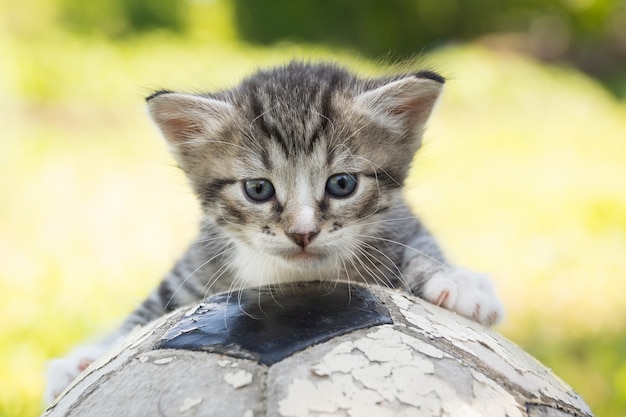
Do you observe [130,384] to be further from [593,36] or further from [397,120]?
[593,36]

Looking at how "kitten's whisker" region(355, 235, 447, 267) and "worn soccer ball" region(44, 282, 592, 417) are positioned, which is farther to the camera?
"kitten's whisker" region(355, 235, 447, 267)

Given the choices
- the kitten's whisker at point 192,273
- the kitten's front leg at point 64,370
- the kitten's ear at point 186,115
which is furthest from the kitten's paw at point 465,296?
the kitten's front leg at point 64,370

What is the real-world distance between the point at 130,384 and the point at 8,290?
3.37 m

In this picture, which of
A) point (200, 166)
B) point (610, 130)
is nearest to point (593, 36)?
point (610, 130)

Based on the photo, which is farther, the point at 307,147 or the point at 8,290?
the point at 8,290

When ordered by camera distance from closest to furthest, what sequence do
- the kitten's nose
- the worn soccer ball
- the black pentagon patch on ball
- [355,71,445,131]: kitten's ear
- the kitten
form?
1. the worn soccer ball
2. the black pentagon patch on ball
3. the kitten's nose
4. the kitten
5. [355,71,445,131]: kitten's ear

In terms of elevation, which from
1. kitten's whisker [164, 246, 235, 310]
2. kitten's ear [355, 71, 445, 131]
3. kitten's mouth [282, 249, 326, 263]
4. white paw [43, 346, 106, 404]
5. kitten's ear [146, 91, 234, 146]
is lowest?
white paw [43, 346, 106, 404]

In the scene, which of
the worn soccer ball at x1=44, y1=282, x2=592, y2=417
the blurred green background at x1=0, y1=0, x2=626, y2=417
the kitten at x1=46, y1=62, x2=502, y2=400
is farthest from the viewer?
the blurred green background at x1=0, y1=0, x2=626, y2=417

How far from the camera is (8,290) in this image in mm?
5078

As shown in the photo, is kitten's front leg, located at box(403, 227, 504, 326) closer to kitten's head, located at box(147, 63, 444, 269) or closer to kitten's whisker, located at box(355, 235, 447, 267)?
kitten's whisker, located at box(355, 235, 447, 267)

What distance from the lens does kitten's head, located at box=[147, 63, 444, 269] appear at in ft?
9.27

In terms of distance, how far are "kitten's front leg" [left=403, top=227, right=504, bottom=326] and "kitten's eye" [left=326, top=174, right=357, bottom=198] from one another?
0.44 m

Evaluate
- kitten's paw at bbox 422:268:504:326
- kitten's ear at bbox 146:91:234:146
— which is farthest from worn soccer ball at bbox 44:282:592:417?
kitten's ear at bbox 146:91:234:146

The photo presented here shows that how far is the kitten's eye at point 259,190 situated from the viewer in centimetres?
290
